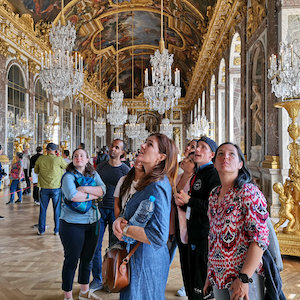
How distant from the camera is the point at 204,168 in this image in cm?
295

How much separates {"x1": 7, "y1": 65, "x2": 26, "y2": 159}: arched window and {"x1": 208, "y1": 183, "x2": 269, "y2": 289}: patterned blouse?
43.1 ft

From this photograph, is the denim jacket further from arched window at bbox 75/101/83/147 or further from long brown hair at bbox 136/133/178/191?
arched window at bbox 75/101/83/147

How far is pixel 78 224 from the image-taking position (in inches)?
126

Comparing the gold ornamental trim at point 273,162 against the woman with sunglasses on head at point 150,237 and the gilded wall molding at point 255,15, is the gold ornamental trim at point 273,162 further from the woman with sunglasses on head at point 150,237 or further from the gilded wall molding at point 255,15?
the woman with sunglasses on head at point 150,237

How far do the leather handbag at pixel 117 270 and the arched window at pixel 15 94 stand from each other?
12.8 m

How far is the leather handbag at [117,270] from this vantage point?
1.91 meters

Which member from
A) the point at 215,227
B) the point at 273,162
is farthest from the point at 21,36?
the point at 215,227

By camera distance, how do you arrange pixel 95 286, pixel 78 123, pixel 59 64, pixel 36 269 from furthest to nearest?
pixel 78 123 < pixel 59 64 < pixel 36 269 < pixel 95 286

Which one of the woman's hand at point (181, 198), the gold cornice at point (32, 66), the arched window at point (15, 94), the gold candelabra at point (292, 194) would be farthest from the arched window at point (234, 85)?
the woman's hand at point (181, 198)

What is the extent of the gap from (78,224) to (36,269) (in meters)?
1.60

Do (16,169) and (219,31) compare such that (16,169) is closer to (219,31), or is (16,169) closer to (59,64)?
(59,64)

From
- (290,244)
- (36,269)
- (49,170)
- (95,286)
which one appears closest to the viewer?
(95,286)

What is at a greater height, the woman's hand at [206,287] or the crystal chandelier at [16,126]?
the crystal chandelier at [16,126]

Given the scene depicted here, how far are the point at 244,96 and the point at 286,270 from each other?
Answer: 6.60m
